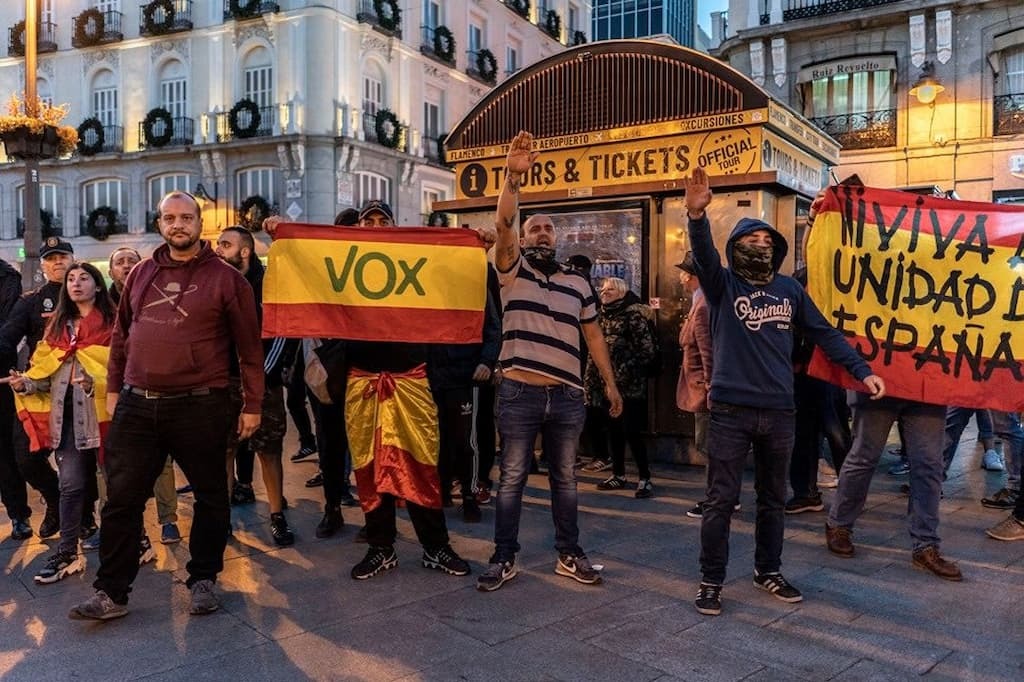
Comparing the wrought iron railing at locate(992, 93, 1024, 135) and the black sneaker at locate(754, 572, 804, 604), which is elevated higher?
the wrought iron railing at locate(992, 93, 1024, 135)

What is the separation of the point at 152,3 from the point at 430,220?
1163 centimetres

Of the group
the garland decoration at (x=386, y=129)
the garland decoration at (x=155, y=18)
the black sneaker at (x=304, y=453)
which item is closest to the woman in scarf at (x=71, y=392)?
the black sneaker at (x=304, y=453)

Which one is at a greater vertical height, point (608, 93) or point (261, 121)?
point (261, 121)

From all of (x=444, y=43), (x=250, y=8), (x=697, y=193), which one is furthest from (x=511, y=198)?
(x=444, y=43)

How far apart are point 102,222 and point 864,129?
2409cm

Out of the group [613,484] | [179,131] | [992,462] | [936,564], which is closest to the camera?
[936,564]

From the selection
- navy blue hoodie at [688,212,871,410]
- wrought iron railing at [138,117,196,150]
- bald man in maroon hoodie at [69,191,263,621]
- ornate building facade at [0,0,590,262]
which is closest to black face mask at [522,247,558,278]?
navy blue hoodie at [688,212,871,410]

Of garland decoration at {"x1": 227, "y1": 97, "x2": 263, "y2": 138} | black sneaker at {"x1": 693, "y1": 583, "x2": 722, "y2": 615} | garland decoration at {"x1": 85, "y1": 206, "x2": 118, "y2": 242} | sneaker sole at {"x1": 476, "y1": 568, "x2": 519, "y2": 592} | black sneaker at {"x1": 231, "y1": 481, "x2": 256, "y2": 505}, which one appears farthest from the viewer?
garland decoration at {"x1": 85, "y1": 206, "x2": 118, "y2": 242}

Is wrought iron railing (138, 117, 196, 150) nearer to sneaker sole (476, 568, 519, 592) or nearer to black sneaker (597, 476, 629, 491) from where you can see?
black sneaker (597, 476, 629, 491)

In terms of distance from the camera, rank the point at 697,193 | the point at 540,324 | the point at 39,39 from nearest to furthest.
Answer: the point at 697,193
the point at 540,324
the point at 39,39

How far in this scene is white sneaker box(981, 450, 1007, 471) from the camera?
7.79 metres

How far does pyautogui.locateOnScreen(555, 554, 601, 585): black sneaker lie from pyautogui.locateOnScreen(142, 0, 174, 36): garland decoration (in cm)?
2851

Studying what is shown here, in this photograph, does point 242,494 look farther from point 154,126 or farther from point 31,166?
point 154,126

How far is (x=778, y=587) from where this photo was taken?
446cm
